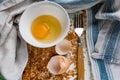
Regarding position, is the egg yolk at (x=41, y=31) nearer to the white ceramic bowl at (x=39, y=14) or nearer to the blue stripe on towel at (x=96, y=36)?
the white ceramic bowl at (x=39, y=14)

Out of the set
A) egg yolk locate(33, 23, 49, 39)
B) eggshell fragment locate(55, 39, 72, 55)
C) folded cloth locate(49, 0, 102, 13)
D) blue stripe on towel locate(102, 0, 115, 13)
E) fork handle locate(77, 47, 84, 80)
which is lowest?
fork handle locate(77, 47, 84, 80)

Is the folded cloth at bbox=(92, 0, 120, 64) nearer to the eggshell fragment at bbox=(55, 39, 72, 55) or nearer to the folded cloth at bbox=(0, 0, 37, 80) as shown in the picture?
the eggshell fragment at bbox=(55, 39, 72, 55)

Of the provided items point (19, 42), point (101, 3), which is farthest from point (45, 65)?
point (101, 3)

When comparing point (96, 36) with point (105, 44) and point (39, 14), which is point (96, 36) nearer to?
point (105, 44)

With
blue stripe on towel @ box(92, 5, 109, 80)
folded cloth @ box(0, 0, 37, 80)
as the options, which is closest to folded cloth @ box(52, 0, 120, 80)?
blue stripe on towel @ box(92, 5, 109, 80)

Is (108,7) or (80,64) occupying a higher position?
(108,7)

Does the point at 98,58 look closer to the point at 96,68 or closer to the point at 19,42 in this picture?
the point at 96,68

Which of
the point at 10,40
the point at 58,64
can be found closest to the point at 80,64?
the point at 58,64
